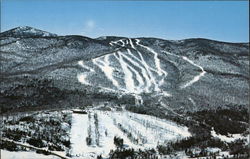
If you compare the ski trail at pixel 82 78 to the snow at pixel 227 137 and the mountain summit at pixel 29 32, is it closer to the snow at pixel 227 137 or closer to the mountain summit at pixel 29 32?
the snow at pixel 227 137

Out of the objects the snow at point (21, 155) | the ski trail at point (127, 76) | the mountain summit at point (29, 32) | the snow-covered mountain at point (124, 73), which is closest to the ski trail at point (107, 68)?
the snow-covered mountain at point (124, 73)

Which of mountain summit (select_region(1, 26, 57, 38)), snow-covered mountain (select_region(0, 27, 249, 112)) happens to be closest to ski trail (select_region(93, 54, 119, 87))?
snow-covered mountain (select_region(0, 27, 249, 112))

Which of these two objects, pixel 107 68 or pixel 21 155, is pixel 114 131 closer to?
pixel 21 155

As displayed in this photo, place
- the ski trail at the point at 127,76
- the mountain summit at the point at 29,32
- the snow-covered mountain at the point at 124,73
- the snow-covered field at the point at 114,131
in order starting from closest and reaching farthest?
the snow-covered field at the point at 114,131 < the snow-covered mountain at the point at 124,73 < the ski trail at the point at 127,76 < the mountain summit at the point at 29,32

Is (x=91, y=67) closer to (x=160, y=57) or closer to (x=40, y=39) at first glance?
(x=160, y=57)

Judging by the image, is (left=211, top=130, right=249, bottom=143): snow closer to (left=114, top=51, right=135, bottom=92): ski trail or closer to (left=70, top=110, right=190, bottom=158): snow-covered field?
(left=70, top=110, right=190, bottom=158): snow-covered field

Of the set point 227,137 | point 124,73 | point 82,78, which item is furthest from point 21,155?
point 124,73

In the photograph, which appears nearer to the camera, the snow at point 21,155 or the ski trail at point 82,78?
the snow at point 21,155
